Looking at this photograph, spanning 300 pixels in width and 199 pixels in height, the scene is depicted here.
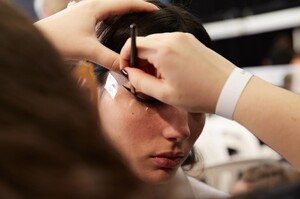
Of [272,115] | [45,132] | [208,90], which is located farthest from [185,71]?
[45,132]

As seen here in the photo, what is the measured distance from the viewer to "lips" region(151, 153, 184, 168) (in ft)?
4.03

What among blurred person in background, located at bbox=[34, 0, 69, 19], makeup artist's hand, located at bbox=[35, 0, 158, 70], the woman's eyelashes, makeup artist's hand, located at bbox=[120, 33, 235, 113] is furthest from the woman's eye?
blurred person in background, located at bbox=[34, 0, 69, 19]

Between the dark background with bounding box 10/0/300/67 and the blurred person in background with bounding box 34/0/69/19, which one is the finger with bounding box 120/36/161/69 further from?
the dark background with bounding box 10/0/300/67

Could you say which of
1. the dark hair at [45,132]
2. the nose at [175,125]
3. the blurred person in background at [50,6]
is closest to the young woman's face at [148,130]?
the nose at [175,125]

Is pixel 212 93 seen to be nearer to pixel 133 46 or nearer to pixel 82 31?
pixel 133 46

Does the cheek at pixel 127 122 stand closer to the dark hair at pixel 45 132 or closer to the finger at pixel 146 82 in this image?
the finger at pixel 146 82

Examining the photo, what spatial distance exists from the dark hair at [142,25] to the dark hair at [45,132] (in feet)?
2.72

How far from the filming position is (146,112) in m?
1.22

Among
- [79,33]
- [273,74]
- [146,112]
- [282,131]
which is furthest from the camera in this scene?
[273,74]

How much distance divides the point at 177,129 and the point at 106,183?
2.80 feet

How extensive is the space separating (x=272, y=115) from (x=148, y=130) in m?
0.34

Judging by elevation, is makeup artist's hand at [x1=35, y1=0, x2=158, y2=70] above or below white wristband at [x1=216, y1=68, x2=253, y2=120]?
above

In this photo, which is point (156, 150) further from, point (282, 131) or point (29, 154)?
point (29, 154)

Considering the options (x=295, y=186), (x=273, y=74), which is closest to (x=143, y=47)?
(x=295, y=186)
